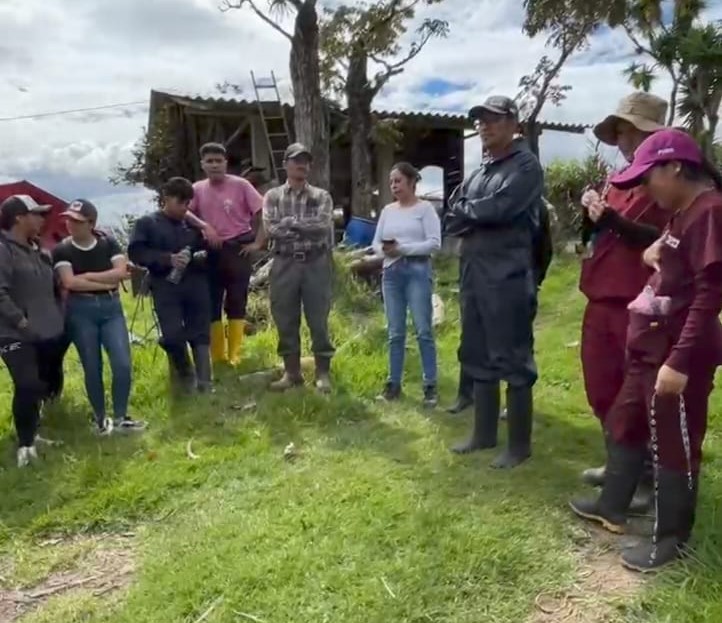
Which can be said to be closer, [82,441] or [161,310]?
[82,441]

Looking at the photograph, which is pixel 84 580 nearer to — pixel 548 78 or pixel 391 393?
pixel 391 393

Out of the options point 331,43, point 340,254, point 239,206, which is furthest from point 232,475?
point 331,43

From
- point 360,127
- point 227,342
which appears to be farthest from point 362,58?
point 227,342

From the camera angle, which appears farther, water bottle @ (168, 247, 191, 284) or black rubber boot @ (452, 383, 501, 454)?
water bottle @ (168, 247, 191, 284)

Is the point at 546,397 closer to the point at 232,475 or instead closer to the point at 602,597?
the point at 232,475

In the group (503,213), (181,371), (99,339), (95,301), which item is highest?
(503,213)

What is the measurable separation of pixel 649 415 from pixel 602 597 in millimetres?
688

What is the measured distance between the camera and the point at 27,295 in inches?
190

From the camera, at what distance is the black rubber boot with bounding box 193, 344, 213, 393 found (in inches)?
233

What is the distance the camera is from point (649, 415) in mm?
3035

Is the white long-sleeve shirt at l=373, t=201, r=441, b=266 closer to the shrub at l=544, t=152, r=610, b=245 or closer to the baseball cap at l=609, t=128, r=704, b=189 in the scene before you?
the baseball cap at l=609, t=128, r=704, b=189

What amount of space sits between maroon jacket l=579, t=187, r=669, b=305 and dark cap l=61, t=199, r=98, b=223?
10.2ft

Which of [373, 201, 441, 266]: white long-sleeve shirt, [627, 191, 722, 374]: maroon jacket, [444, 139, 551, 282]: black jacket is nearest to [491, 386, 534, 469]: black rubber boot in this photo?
[444, 139, 551, 282]: black jacket

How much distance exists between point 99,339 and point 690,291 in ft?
12.3
